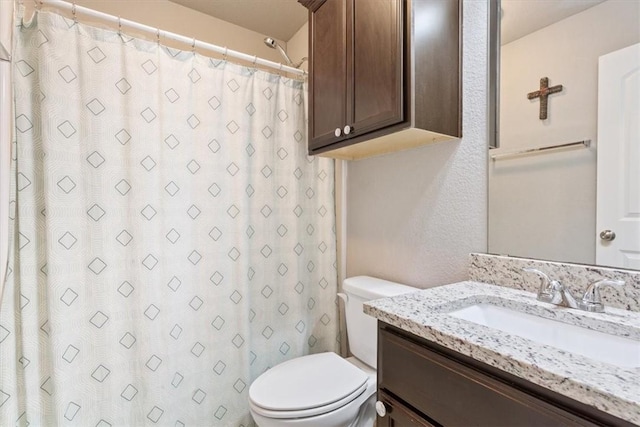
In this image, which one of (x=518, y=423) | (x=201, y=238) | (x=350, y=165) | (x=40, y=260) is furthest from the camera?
(x=350, y=165)

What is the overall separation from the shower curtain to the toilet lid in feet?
1.06

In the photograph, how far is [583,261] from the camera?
845 mm

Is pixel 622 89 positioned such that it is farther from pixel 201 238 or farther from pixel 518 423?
pixel 201 238

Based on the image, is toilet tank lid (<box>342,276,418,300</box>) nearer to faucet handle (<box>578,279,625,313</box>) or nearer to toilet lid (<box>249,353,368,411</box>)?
toilet lid (<box>249,353,368,411</box>)

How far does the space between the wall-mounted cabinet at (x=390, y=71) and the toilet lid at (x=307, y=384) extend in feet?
3.19

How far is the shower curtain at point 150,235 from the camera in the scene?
114cm

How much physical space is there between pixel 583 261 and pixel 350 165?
1137 mm

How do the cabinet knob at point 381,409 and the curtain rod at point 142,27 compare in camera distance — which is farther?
the curtain rod at point 142,27

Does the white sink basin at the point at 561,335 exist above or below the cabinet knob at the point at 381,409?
above

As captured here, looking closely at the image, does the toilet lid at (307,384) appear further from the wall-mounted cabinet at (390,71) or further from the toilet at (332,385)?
the wall-mounted cabinet at (390,71)

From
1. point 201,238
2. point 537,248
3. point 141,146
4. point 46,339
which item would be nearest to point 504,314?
point 537,248

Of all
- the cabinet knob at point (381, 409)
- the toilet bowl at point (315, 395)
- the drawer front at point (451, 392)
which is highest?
the drawer front at point (451, 392)

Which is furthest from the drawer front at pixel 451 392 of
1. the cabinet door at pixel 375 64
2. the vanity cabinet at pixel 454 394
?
the cabinet door at pixel 375 64

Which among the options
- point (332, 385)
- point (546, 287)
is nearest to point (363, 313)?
point (332, 385)
